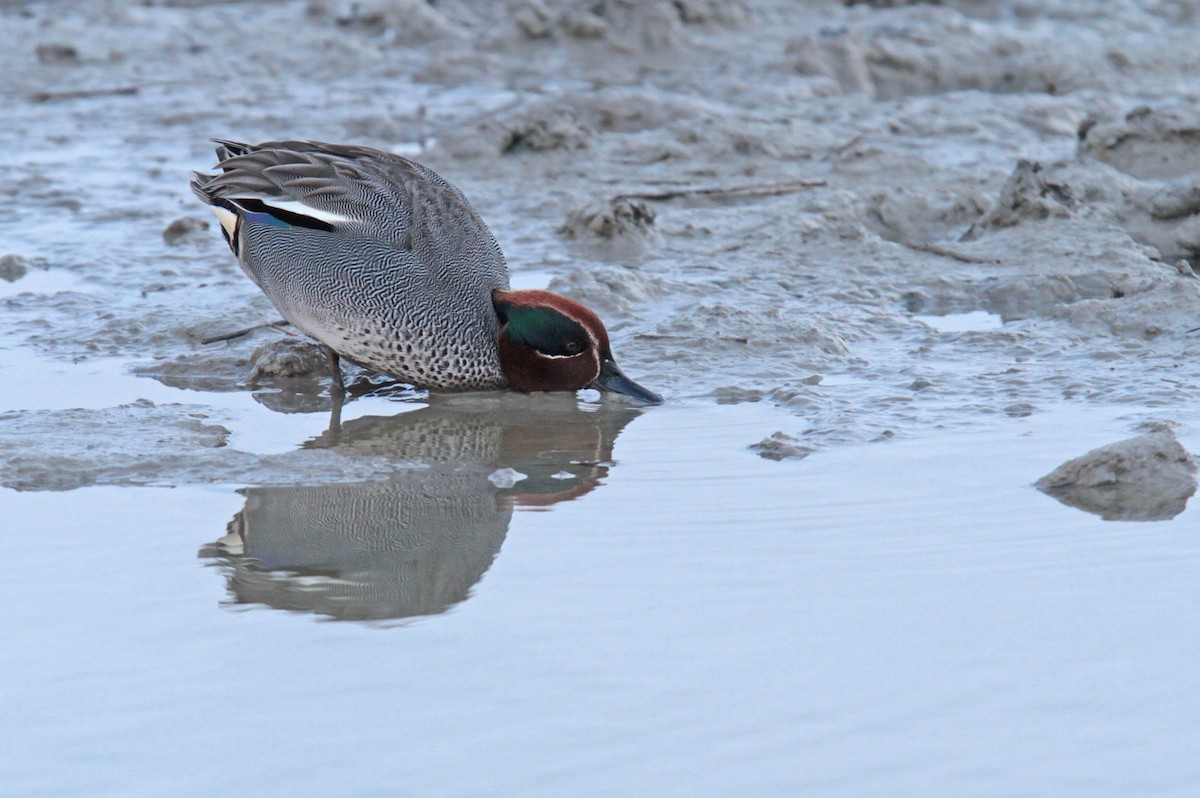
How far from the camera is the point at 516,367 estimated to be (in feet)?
18.5

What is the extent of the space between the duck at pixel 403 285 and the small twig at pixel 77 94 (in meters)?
5.69

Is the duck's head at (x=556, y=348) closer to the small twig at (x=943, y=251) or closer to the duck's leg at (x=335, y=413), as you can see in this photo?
the duck's leg at (x=335, y=413)

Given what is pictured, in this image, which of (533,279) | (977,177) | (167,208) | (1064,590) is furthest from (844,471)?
(167,208)

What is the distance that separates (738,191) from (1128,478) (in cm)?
404

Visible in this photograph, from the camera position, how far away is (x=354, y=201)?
18.7ft

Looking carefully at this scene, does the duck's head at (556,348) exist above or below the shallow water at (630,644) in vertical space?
above

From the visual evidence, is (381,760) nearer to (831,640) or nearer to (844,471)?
(831,640)

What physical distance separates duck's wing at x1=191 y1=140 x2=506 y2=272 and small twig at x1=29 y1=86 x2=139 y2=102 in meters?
5.56

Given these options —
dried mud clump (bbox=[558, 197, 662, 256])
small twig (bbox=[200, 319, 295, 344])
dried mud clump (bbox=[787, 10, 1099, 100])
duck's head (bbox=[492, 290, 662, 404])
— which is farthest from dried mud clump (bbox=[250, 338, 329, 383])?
dried mud clump (bbox=[787, 10, 1099, 100])

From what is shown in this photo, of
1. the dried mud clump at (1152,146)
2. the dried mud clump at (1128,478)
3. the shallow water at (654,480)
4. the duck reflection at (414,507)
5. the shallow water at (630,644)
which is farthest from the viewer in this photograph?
the dried mud clump at (1152,146)

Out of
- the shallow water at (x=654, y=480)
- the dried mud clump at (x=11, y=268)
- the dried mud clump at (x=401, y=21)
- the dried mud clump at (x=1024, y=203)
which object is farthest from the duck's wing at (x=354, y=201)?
the dried mud clump at (x=401, y=21)

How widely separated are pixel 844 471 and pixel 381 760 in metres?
2.11

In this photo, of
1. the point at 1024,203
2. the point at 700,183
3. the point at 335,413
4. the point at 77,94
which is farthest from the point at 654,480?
the point at 77,94

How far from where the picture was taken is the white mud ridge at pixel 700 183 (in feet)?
19.0
